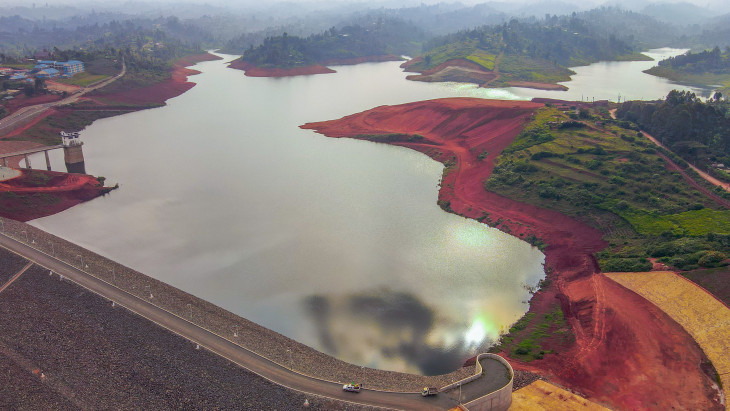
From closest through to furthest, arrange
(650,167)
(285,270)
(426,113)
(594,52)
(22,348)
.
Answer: (22,348), (285,270), (650,167), (426,113), (594,52)

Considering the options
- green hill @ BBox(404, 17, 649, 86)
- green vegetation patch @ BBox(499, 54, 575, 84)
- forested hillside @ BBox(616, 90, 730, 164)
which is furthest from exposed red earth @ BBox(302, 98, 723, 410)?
green hill @ BBox(404, 17, 649, 86)

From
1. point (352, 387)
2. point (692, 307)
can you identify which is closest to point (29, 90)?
point (352, 387)

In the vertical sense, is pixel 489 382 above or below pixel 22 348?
above

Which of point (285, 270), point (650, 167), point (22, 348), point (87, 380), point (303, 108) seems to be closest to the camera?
point (87, 380)

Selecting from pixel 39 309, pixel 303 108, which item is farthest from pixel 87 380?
pixel 303 108

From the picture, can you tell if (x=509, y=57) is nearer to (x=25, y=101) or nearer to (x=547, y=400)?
(x=25, y=101)

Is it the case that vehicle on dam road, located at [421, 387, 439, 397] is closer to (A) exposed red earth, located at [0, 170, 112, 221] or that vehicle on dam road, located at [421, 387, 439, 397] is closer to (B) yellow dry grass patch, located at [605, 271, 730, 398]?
(B) yellow dry grass patch, located at [605, 271, 730, 398]

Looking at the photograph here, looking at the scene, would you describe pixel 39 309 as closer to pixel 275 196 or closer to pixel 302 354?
pixel 302 354
